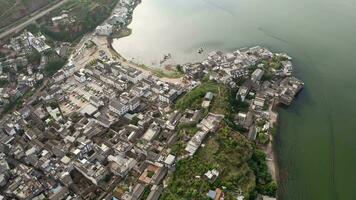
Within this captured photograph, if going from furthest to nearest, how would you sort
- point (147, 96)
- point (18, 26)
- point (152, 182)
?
1. point (18, 26)
2. point (147, 96)
3. point (152, 182)

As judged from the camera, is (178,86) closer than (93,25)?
Yes

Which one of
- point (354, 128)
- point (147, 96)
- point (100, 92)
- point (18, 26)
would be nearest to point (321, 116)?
point (354, 128)

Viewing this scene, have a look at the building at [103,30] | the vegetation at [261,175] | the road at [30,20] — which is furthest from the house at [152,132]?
the road at [30,20]

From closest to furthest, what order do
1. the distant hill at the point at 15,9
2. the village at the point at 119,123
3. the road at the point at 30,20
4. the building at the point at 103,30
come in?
the village at the point at 119,123 < the road at the point at 30,20 < the distant hill at the point at 15,9 < the building at the point at 103,30

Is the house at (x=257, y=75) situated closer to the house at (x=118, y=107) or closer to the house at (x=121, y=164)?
the house at (x=118, y=107)

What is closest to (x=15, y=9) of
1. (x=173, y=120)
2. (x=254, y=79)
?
(x=173, y=120)

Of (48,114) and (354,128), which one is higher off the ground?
(354,128)

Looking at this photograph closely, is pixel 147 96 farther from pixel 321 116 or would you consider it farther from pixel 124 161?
pixel 321 116
